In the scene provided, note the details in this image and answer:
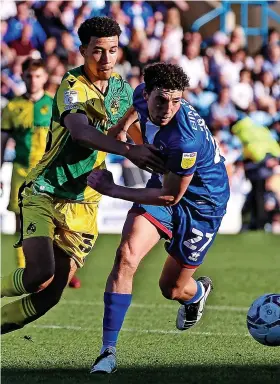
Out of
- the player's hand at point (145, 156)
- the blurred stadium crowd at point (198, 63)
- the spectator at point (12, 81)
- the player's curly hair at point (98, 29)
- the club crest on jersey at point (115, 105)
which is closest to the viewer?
the player's hand at point (145, 156)

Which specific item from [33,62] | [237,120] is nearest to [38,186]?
[33,62]

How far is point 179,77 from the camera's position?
19.0ft

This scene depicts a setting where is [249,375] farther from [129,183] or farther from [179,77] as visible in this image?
[129,183]

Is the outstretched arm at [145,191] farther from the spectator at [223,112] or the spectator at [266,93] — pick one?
the spectator at [266,93]

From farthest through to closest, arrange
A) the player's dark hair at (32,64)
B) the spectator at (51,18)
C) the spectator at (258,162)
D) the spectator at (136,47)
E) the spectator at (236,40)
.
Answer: the spectator at (236,40), the spectator at (136,47), the spectator at (51,18), the spectator at (258,162), the player's dark hair at (32,64)

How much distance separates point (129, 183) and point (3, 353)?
843 cm

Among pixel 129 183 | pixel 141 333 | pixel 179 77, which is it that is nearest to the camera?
pixel 179 77

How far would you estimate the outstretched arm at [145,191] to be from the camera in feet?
19.0

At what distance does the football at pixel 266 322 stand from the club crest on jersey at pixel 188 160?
1295 millimetres

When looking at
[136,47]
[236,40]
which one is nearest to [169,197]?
[136,47]

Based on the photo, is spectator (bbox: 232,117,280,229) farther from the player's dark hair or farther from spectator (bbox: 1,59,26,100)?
the player's dark hair

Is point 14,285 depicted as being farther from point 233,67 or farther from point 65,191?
point 233,67

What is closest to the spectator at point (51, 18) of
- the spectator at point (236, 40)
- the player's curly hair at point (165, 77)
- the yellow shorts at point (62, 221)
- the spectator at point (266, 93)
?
the spectator at point (236, 40)

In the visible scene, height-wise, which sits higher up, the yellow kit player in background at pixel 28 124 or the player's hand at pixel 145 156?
the player's hand at pixel 145 156
